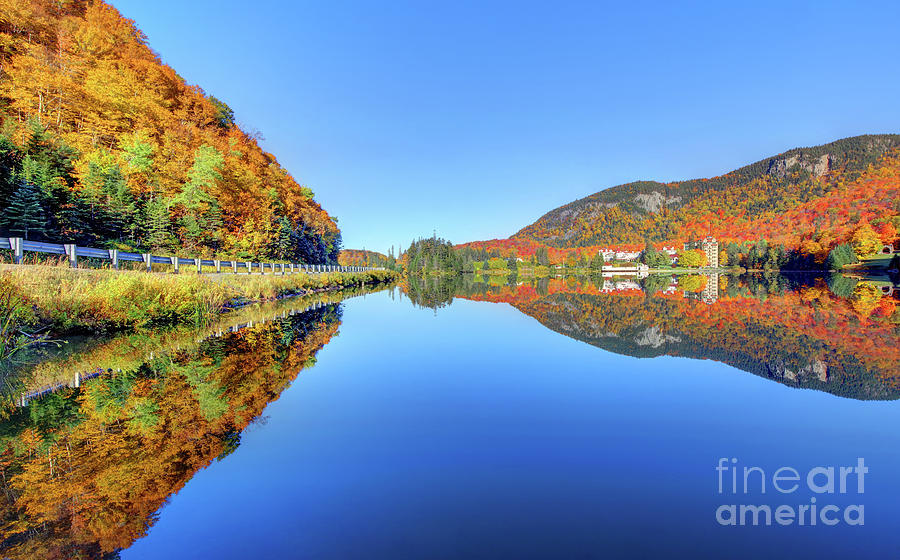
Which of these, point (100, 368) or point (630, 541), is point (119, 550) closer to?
point (630, 541)

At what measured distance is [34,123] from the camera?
20.4 meters

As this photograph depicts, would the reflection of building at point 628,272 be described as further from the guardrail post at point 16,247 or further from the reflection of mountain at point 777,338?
the guardrail post at point 16,247

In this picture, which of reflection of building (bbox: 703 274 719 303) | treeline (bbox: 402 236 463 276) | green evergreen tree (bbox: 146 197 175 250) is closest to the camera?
reflection of building (bbox: 703 274 719 303)

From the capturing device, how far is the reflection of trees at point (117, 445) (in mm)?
2684

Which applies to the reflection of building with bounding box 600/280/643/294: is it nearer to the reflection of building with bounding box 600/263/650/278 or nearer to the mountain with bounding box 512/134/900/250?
the reflection of building with bounding box 600/263/650/278

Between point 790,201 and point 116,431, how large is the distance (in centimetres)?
17890

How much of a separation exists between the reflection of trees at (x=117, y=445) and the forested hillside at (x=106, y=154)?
18798 millimetres

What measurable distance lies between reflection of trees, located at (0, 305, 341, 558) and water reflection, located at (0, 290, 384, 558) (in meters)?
0.01

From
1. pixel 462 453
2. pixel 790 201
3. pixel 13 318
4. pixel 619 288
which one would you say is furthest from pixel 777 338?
pixel 790 201

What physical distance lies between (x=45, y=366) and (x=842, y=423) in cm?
1097

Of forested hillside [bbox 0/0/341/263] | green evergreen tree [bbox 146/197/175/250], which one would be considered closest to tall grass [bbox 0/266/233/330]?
forested hillside [bbox 0/0/341/263]

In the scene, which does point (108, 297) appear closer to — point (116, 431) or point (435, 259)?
point (116, 431)

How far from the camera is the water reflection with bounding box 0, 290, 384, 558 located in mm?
2721

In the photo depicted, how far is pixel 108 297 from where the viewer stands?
979cm
